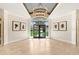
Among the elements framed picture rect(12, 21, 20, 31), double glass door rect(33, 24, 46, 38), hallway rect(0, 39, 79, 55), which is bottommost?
hallway rect(0, 39, 79, 55)

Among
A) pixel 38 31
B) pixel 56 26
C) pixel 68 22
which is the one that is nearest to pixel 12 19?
pixel 38 31

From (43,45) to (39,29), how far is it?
122 cm

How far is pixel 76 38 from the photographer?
468 centimetres

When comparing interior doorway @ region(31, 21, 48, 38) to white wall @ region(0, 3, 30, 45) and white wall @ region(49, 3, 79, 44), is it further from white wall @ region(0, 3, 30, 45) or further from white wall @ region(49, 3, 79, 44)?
white wall @ region(49, 3, 79, 44)

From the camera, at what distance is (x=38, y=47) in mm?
6301

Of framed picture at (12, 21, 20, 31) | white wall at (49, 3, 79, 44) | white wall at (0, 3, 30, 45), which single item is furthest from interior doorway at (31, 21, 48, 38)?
framed picture at (12, 21, 20, 31)

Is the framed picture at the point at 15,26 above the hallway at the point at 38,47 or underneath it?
above

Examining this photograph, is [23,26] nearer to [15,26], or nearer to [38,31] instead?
[15,26]

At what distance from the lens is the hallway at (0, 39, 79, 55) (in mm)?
5293

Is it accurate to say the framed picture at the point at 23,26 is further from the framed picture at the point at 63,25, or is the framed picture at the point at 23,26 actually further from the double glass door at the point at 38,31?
the framed picture at the point at 63,25

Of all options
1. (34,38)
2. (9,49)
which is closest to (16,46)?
(9,49)

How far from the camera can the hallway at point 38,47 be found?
17.4 ft

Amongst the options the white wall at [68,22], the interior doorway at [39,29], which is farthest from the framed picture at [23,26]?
the white wall at [68,22]

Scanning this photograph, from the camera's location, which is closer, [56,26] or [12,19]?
[12,19]
